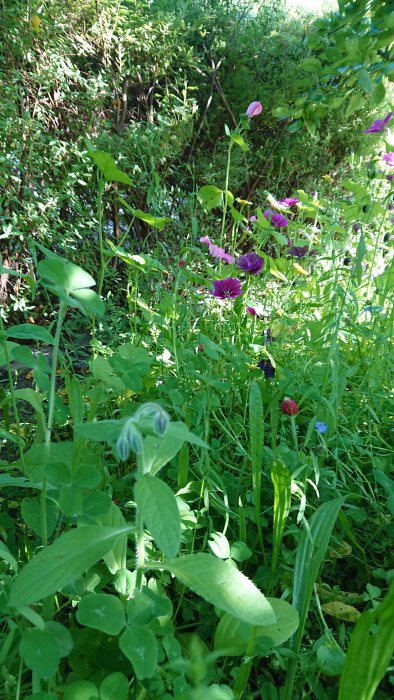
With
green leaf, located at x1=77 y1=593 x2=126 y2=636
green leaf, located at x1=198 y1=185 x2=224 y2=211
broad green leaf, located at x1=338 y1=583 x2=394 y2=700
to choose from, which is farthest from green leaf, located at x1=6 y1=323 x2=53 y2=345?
green leaf, located at x1=198 y1=185 x2=224 y2=211

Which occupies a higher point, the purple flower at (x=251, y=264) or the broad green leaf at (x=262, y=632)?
the purple flower at (x=251, y=264)

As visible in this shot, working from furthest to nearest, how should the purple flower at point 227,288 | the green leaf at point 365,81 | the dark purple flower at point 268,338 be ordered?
the purple flower at point 227,288, the dark purple flower at point 268,338, the green leaf at point 365,81

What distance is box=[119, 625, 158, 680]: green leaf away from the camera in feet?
2.33

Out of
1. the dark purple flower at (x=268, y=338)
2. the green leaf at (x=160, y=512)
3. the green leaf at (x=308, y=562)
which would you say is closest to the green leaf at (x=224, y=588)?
the green leaf at (x=160, y=512)

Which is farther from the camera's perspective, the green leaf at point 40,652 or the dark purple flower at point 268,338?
the dark purple flower at point 268,338

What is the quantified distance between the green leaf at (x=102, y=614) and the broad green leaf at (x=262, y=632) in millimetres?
194

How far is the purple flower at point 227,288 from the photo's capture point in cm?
209

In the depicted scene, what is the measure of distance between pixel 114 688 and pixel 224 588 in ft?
0.69

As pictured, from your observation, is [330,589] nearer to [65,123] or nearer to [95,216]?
[95,216]

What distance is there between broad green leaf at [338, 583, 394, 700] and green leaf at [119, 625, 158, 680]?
0.90ft

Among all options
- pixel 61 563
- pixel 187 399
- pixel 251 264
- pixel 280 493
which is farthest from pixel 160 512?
pixel 251 264

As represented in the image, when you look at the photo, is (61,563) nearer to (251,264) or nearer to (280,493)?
(280,493)

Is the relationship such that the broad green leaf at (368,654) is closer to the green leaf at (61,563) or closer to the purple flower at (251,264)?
the green leaf at (61,563)

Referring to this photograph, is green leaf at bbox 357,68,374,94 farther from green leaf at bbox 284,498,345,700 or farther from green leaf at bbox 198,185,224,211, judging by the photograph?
green leaf at bbox 284,498,345,700
